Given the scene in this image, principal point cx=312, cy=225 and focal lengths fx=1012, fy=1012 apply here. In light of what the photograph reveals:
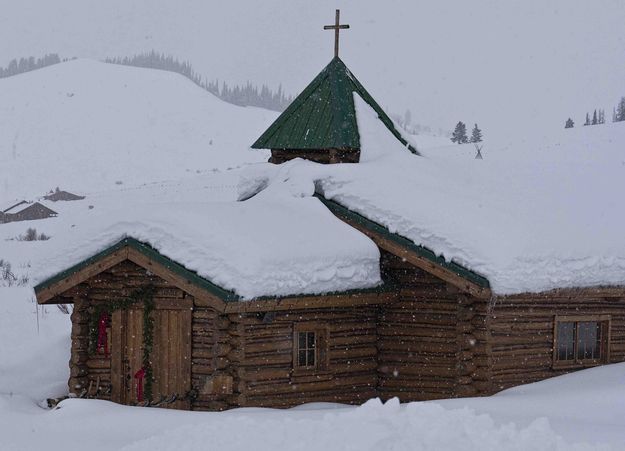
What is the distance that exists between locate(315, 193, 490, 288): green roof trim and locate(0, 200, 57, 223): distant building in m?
41.1

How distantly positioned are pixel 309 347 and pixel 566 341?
16.5ft

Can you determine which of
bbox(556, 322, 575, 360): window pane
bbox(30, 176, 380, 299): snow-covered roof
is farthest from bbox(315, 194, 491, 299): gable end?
bbox(556, 322, 575, 360): window pane

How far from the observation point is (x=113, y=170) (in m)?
84.1

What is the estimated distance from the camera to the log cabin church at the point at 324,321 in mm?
16859

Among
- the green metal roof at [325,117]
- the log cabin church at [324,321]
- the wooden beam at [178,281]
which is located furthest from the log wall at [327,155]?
the wooden beam at [178,281]

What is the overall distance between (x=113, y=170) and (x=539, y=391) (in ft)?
229

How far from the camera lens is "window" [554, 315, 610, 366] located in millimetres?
19094

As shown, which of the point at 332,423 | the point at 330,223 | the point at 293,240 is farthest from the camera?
the point at 330,223

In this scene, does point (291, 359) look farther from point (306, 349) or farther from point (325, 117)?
point (325, 117)

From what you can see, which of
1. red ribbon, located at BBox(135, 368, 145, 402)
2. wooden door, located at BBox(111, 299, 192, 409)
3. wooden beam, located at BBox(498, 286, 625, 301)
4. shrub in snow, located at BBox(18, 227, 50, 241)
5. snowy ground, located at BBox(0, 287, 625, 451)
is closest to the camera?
snowy ground, located at BBox(0, 287, 625, 451)

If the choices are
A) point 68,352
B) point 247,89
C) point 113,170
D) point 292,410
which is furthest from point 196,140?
point 292,410

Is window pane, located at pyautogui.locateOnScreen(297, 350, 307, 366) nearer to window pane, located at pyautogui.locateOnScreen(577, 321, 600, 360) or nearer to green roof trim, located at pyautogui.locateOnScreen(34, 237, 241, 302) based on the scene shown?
green roof trim, located at pyautogui.locateOnScreen(34, 237, 241, 302)

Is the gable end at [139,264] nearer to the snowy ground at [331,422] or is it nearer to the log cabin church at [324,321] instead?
the log cabin church at [324,321]

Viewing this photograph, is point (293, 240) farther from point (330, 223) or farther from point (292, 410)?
point (292, 410)
